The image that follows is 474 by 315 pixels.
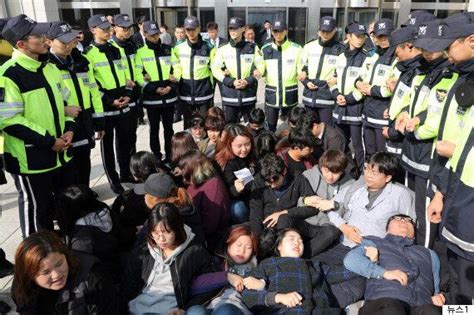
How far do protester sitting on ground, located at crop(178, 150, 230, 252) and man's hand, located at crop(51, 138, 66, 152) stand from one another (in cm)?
100

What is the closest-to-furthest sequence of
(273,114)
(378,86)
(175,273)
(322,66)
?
(175,273) < (378,86) < (322,66) < (273,114)

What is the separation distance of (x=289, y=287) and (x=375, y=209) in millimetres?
1017

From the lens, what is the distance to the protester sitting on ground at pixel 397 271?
2664 millimetres

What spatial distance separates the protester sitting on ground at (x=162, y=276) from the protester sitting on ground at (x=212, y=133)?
175 cm

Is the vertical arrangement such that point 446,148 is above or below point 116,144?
above

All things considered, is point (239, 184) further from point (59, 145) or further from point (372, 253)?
point (59, 145)

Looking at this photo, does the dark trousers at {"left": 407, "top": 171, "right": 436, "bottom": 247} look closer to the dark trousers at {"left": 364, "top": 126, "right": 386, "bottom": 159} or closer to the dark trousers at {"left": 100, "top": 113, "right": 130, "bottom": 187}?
the dark trousers at {"left": 364, "top": 126, "right": 386, "bottom": 159}

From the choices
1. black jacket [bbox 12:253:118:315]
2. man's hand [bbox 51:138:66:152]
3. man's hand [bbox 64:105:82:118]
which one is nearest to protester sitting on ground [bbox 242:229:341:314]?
black jacket [bbox 12:253:118:315]

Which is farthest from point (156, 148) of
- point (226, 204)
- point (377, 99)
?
point (377, 99)

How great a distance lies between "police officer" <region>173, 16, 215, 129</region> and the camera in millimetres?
5672

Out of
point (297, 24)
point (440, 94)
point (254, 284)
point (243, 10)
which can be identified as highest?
point (243, 10)

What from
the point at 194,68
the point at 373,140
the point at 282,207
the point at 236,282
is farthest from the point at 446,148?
the point at 194,68

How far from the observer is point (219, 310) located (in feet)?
8.13

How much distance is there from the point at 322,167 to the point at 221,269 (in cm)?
126
